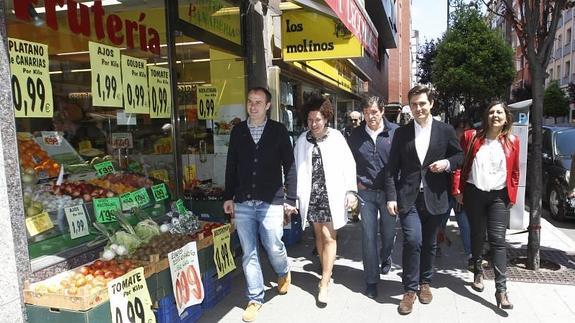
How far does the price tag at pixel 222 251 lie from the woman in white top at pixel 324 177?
29.4 inches

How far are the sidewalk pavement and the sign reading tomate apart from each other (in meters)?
0.39

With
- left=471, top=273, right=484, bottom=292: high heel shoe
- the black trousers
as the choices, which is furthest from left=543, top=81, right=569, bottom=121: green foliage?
the black trousers

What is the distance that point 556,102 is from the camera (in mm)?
36750

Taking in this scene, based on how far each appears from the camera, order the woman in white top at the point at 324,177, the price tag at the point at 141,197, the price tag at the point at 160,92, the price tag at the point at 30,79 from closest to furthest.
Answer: the price tag at the point at 30,79 < the woman in white top at the point at 324,177 < the price tag at the point at 141,197 < the price tag at the point at 160,92

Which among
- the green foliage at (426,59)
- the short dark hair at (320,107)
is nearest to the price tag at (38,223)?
the short dark hair at (320,107)

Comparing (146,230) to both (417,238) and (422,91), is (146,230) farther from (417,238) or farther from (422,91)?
(422,91)

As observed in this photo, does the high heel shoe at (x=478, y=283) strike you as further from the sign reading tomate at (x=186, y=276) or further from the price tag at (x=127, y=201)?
the price tag at (x=127, y=201)

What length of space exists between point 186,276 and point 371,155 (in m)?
1.94

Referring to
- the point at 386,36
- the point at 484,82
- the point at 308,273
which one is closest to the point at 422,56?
the point at 386,36

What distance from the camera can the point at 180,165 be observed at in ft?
16.5

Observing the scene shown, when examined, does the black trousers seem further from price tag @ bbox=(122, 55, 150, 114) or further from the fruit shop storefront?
price tag @ bbox=(122, 55, 150, 114)

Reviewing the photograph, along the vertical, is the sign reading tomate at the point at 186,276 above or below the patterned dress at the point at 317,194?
below

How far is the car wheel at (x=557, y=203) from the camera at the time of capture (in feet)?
25.3

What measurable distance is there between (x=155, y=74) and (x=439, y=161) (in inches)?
111
